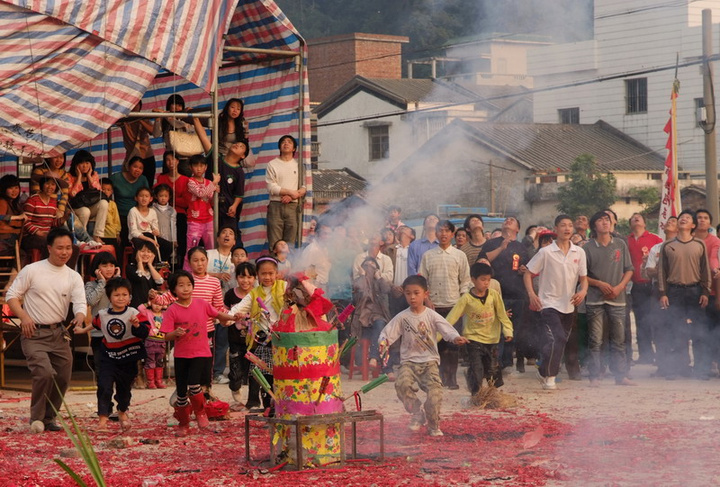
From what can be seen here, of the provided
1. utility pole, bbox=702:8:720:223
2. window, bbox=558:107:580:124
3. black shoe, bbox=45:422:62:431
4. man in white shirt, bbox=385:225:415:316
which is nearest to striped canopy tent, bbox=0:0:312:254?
man in white shirt, bbox=385:225:415:316

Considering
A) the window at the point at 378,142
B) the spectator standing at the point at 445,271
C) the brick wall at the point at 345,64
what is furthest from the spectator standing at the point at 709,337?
the brick wall at the point at 345,64

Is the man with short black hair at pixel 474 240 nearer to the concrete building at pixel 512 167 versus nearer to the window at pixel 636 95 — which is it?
the concrete building at pixel 512 167

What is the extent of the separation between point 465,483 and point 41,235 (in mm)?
6958

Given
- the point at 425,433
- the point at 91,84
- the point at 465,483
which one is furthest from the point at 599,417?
the point at 91,84

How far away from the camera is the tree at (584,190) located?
2941 centimetres

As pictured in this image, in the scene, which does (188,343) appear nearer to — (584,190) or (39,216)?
(39,216)

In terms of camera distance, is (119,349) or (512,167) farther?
(512,167)

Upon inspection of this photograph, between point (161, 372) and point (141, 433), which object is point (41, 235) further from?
point (141, 433)

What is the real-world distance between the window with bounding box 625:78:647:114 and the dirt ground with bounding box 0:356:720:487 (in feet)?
53.7

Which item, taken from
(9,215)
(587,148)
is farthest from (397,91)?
(9,215)

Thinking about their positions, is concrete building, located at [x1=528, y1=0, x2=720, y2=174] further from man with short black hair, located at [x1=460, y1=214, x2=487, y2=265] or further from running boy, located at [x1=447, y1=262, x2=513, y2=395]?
running boy, located at [x1=447, y1=262, x2=513, y2=395]

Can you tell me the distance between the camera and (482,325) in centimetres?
1106

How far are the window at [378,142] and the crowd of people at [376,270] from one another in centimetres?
1094

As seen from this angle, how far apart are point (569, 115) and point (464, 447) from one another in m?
26.9
